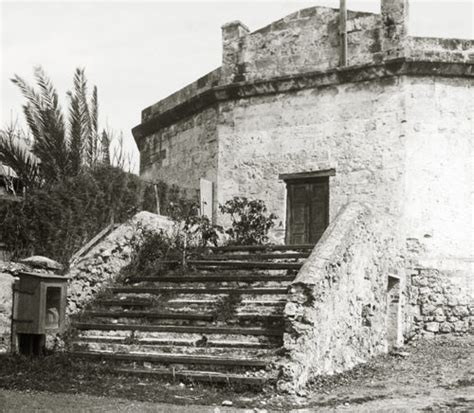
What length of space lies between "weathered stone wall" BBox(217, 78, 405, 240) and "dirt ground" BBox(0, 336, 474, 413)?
15.4 feet

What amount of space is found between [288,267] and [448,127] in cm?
453

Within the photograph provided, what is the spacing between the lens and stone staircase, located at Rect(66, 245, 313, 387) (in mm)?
8609

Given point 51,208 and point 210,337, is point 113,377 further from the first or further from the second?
point 51,208

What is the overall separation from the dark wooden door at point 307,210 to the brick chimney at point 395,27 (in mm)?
2776

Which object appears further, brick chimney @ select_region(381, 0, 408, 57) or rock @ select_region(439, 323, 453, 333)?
brick chimney @ select_region(381, 0, 408, 57)

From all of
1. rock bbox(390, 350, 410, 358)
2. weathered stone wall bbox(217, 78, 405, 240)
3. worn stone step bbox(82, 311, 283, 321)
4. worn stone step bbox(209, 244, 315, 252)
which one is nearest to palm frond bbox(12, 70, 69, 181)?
weathered stone wall bbox(217, 78, 405, 240)

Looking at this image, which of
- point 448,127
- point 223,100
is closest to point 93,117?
point 223,100

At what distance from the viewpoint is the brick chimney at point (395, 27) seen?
537 inches

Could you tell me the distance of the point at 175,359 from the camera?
8789mm

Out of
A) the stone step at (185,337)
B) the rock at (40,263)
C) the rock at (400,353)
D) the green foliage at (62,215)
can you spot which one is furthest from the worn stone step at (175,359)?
the rock at (400,353)

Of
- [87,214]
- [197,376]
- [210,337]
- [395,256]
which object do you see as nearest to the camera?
[197,376]

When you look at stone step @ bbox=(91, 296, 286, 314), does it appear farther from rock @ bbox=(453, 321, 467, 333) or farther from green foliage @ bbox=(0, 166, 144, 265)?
rock @ bbox=(453, 321, 467, 333)

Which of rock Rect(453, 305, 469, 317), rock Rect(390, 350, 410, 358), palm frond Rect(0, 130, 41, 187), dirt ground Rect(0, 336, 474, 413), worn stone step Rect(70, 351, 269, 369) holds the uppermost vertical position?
palm frond Rect(0, 130, 41, 187)

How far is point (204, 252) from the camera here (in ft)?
41.2
